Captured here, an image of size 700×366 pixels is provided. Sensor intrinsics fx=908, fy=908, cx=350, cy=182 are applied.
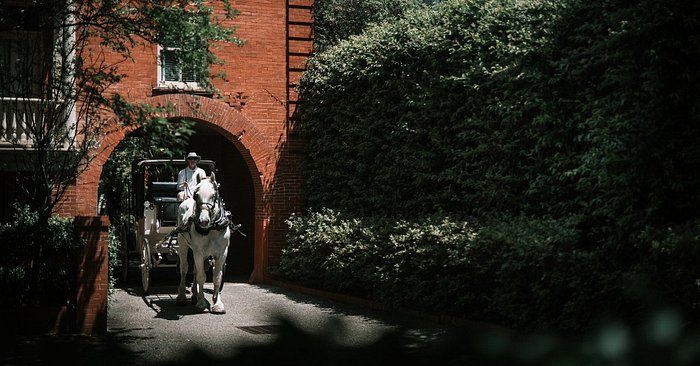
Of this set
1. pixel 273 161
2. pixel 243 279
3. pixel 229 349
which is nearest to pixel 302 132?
pixel 273 161

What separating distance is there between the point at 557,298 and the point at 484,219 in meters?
2.55

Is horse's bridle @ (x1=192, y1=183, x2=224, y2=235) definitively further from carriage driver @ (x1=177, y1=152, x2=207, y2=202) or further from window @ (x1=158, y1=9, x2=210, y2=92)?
window @ (x1=158, y1=9, x2=210, y2=92)

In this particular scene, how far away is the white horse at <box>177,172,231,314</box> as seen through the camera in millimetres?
12992

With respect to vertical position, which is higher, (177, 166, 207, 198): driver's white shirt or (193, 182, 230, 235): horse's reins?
(177, 166, 207, 198): driver's white shirt

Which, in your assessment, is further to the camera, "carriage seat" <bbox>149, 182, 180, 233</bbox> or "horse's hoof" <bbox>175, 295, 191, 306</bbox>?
"carriage seat" <bbox>149, 182, 180, 233</bbox>

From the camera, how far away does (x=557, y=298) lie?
9094 mm

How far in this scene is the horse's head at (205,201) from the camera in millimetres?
12953

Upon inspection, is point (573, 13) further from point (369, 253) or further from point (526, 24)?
point (369, 253)

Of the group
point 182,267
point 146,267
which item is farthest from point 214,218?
point 146,267

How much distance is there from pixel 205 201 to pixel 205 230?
48 cm

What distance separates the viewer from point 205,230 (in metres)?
13.2

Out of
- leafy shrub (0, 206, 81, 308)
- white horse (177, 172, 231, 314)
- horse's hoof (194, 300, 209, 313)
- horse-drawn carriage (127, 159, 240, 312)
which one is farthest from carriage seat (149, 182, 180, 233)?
leafy shrub (0, 206, 81, 308)

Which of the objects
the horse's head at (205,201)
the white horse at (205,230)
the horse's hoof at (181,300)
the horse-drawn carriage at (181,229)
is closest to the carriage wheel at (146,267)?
the horse-drawn carriage at (181,229)

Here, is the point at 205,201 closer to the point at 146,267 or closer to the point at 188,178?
the point at 188,178
